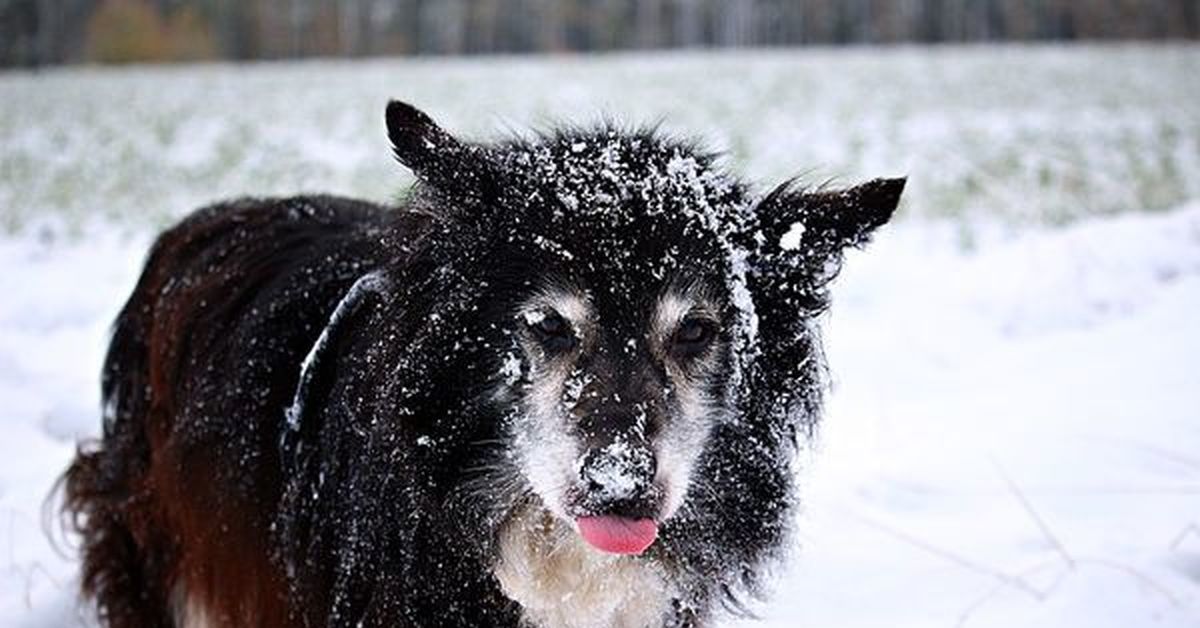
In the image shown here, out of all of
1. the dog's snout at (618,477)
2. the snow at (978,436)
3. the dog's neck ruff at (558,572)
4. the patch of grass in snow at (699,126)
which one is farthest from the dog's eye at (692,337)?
the patch of grass in snow at (699,126)

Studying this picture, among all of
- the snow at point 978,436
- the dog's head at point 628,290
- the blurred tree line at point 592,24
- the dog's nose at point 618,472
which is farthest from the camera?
the blurred tree line at point 592,24

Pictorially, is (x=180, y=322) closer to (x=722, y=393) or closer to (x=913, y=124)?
(x=722, y=393)

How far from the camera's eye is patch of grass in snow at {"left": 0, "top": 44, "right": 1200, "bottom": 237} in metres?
11.9

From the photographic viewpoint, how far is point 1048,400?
5.13m

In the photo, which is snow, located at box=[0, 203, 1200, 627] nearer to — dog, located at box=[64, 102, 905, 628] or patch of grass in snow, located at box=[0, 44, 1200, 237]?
dog, located at box=[64, 102, 905, 628]

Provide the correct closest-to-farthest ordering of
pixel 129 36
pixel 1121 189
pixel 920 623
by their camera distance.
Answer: pixel 920 623 < pixel 1121 189 < pixel 129 36

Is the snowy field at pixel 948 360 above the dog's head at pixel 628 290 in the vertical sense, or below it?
below

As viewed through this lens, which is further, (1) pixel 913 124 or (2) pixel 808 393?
(1) pixel 913 124

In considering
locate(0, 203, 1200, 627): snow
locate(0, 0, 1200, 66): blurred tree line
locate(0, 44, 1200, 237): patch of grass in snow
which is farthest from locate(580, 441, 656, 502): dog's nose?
locate(0, 0, 1200, 66): blurred tree line

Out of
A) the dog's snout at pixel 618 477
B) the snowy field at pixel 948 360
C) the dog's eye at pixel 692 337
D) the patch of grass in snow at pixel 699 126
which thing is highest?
the dog's eye at pixel 692 337

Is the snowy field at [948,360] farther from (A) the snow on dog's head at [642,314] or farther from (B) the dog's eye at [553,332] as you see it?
(B) the dog's eye at [553,332]

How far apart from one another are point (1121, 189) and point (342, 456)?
36.5 ft

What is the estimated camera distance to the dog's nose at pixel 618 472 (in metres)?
2.23

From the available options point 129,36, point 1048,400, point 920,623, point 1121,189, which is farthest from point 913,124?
point 129,36
